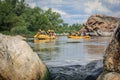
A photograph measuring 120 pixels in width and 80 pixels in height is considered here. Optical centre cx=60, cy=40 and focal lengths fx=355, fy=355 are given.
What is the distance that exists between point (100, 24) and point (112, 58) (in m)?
108

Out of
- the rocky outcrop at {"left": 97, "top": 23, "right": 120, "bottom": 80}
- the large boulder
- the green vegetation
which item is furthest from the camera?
the green vegetation

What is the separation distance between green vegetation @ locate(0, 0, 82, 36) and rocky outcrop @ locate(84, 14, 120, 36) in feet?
38.9

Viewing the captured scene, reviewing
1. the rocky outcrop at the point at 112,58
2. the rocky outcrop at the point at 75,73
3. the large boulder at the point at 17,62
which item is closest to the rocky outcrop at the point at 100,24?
the rocky outcrop at the point at 75,73

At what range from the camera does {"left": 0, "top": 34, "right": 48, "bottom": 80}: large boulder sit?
1045cm

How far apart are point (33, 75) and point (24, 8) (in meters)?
98.9

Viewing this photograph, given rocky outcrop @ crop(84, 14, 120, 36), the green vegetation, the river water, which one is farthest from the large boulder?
rocky outcrop @ crop(84, 14, 120, 36)

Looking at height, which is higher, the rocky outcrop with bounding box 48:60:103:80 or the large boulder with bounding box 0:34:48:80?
the large boulder with bounding box 0:34:48:80

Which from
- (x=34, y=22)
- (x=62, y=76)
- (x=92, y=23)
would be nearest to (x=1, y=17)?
(x=34, y=22)

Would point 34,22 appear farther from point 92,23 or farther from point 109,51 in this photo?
point 109,51

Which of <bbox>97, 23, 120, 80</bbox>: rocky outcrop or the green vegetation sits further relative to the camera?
the green vegetation

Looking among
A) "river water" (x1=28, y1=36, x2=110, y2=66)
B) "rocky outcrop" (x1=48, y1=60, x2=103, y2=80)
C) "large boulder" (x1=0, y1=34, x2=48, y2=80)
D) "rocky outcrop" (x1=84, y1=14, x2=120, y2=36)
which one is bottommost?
"rocky outcrop" (x1=84, y1=14, x2=120, y2=36)

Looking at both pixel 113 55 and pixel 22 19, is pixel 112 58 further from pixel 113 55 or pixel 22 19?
pixel 22 19

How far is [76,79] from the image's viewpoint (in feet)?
40.9

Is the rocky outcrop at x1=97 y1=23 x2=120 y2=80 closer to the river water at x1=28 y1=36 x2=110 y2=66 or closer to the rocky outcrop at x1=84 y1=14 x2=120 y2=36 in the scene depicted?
the river water at x1=28 y1=36 x2=110 y2=66
